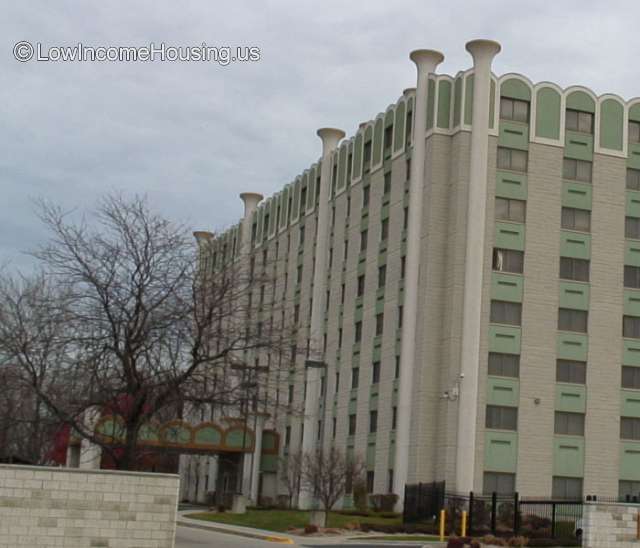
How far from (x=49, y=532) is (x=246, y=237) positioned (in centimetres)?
6677

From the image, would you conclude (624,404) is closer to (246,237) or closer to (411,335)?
(411,335)

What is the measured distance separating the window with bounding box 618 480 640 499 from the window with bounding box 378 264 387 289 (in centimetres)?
1677

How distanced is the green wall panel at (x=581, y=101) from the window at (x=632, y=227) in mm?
6302

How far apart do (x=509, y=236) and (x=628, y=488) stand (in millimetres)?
14527

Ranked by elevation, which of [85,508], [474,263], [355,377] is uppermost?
[474,263]

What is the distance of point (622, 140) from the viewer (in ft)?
203

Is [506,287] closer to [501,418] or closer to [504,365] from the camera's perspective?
[504,365]

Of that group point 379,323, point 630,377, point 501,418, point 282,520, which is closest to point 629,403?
point 630,377

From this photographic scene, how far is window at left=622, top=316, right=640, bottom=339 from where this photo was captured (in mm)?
60375

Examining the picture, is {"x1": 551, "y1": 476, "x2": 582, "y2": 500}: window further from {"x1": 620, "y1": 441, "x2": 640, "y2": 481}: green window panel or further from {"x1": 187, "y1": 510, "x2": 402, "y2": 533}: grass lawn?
{"x1": 187, "y1": 510, "x2": 402, "y2": 533}: grass lawn

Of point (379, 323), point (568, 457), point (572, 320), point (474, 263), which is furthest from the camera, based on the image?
point (379, 323)

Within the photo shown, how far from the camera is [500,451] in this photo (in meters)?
56.6

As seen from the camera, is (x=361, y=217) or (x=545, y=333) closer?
(x=545, y=333)

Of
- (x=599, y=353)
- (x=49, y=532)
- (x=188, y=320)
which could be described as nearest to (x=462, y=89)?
(x=599, y=353)
